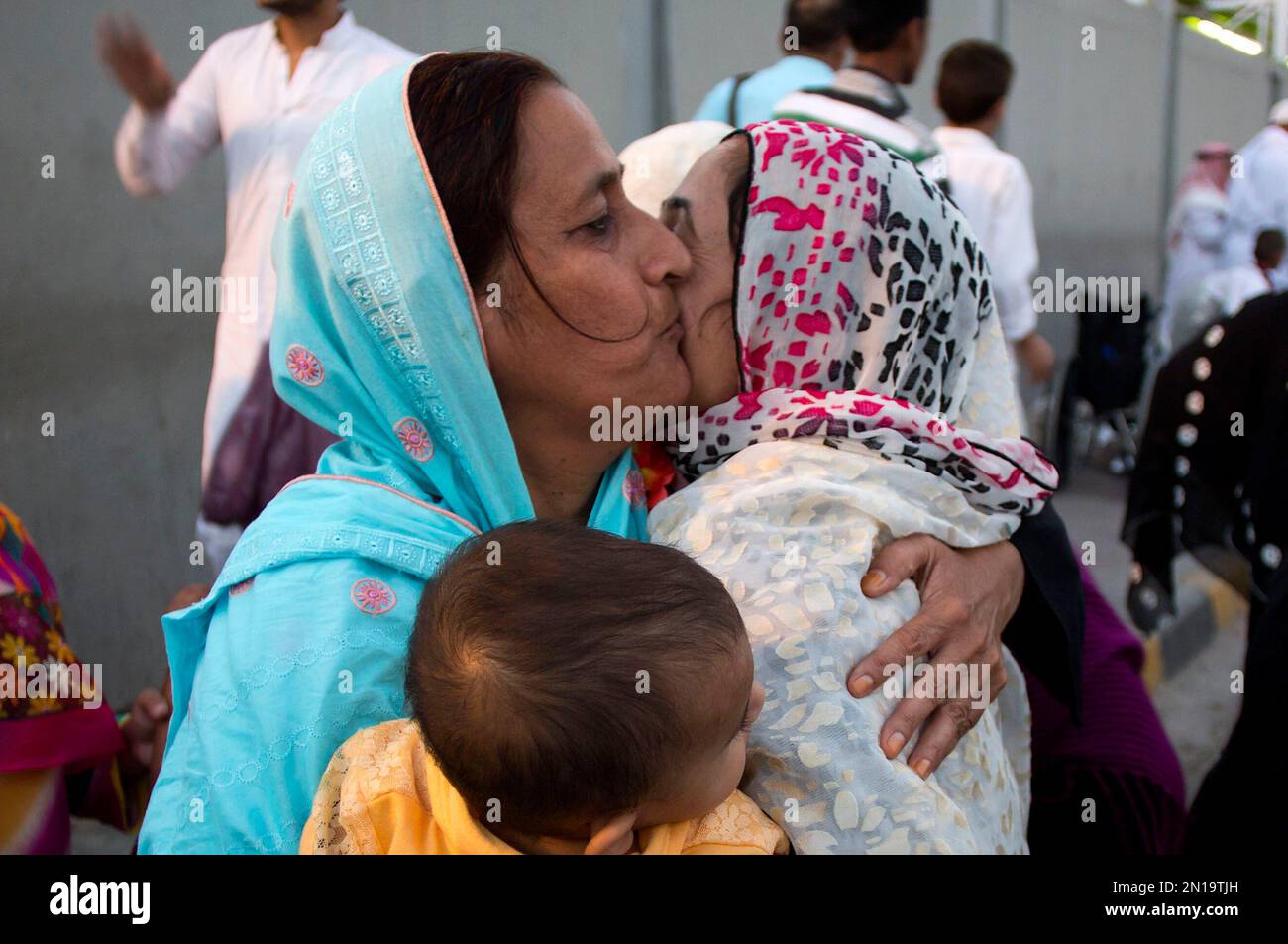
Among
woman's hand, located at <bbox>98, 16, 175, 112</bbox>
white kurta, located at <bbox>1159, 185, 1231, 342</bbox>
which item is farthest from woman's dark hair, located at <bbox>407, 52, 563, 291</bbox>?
white kurta, located at <bbox>1159, 185, 1231, 342</bbox>

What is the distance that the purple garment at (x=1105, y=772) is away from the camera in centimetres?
196

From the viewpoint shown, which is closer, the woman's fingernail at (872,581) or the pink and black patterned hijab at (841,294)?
the woman's fingernail at (872,581)

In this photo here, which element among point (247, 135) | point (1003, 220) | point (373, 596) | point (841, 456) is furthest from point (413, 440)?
point (1003, 220)

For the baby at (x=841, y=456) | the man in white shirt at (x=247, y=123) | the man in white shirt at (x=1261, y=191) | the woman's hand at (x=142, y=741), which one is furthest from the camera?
the man in white shirt at (x=1261, y=191)

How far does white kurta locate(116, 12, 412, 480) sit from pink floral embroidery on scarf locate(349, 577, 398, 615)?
185cm

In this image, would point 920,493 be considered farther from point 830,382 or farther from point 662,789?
point 662,789

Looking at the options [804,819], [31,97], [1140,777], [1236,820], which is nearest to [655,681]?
[804,819]

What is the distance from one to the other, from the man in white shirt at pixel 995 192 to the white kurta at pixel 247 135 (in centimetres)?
218

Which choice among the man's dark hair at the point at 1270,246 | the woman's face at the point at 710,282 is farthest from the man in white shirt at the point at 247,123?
the man's dark hair at the point at 1270,246

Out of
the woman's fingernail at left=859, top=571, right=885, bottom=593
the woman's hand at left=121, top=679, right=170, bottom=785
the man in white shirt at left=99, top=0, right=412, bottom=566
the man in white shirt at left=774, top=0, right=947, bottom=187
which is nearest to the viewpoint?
the woman's fingernail at left=859, top=571, right=885, bottom=593

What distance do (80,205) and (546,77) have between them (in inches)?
75.4

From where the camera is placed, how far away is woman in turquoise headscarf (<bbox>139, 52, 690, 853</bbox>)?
4.47 ft

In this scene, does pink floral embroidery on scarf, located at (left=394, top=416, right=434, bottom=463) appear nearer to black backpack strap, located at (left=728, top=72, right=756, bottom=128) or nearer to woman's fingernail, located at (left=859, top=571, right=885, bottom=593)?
woman's fingernail, located at (left=859, top=571, right=885, bottom=593)

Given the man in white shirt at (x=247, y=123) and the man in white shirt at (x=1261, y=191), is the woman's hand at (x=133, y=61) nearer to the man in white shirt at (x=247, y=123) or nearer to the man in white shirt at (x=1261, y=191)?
the man in white shirt at (x=247, y=123)
